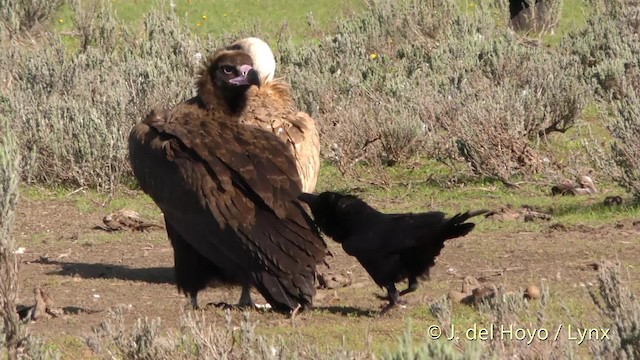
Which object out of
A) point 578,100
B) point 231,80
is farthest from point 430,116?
point 231,80

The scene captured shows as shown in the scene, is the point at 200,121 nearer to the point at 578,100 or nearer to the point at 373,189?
the point at 373,189

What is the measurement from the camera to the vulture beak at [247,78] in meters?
8.83

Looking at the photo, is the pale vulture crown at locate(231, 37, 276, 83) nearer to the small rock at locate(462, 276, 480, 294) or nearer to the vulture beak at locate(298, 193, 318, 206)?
the vulture beak at locate(298, 193, 318, 206)

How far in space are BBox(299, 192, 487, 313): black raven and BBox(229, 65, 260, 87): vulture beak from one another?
1.33 metres

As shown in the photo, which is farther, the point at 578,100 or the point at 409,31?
the point at 409,31

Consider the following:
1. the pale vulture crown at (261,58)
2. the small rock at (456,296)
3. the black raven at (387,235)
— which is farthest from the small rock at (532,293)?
the pale vulture crown at (261,58)

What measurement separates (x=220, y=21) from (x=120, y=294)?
20478 millimetres

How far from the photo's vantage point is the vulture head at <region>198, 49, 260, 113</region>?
8.85 metres

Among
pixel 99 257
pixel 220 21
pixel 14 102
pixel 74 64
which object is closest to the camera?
pixel 99 257

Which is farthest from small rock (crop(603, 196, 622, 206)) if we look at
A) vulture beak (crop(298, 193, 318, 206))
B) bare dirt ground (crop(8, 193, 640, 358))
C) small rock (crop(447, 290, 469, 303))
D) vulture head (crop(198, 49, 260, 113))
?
vulture beak (crop(298, 193, 318, 206))

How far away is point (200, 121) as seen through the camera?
27.8 feet

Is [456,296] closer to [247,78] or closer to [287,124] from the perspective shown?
[287,124]

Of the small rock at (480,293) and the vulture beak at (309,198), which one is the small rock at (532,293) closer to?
the small rock at (480,293)

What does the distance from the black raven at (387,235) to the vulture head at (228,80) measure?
1364 mm
